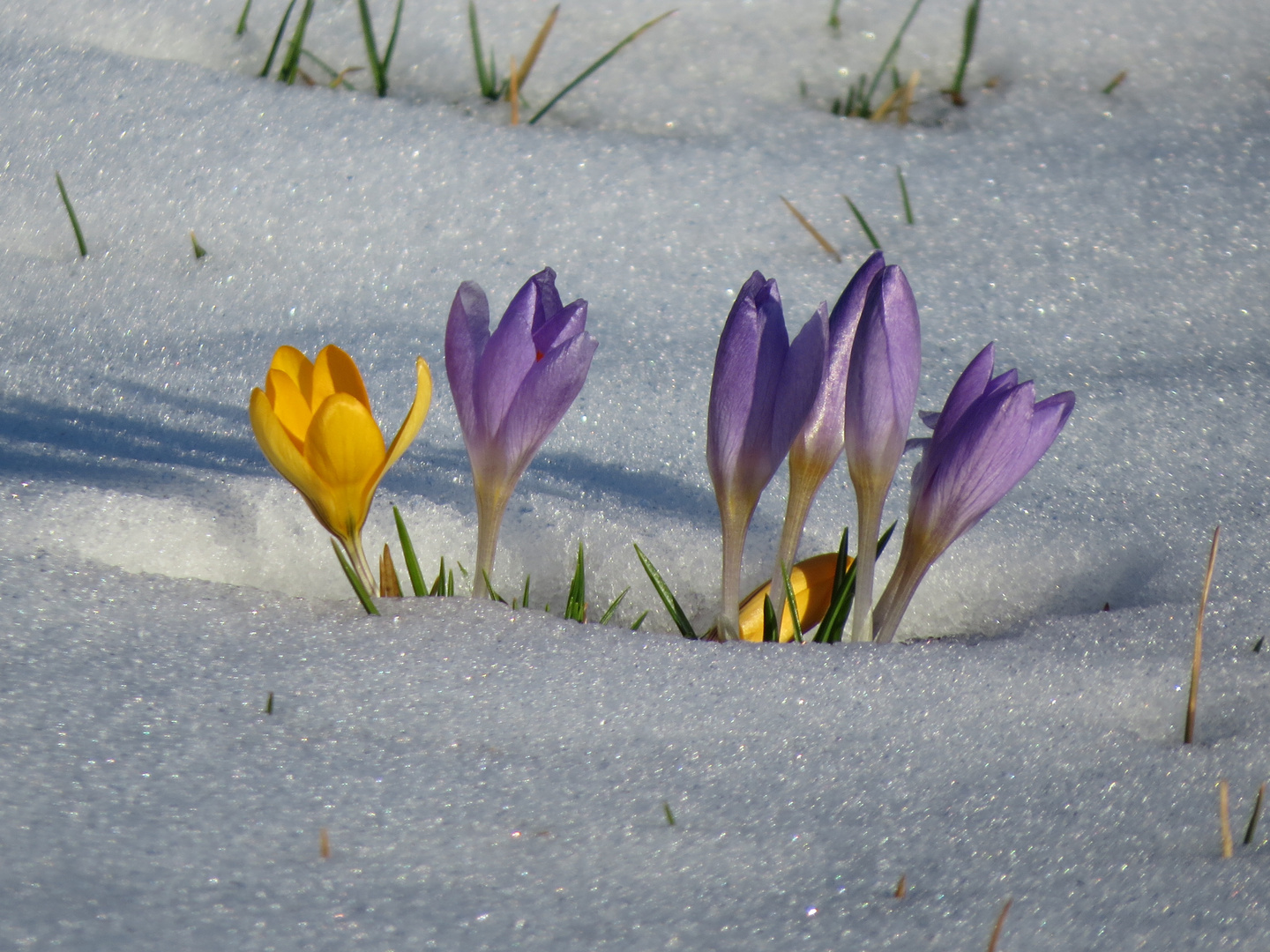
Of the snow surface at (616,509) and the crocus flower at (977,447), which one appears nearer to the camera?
the snow surface at (616,509)

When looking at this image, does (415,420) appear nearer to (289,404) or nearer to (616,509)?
(289,404)

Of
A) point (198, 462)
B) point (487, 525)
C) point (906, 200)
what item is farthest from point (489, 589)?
point (906, 200)

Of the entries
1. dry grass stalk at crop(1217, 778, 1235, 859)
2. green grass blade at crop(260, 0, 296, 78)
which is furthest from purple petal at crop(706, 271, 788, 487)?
green grass blade at crop(260, 0, 296, 78)

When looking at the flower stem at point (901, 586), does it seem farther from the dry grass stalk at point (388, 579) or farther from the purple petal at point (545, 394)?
the dry grass stalk at point (388, 579)

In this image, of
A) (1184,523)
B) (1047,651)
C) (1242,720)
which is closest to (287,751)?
(1047,651)

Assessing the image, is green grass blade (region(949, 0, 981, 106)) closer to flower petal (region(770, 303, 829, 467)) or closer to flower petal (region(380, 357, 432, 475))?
flower petal (region(770, 303, 829, 467))

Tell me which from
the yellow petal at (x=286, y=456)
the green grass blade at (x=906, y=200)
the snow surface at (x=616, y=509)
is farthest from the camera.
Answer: the green grass blade at (x=906, y=200)

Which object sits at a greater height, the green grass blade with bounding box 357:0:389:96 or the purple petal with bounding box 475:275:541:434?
the green grass blade with bounding box 357:0:389:96

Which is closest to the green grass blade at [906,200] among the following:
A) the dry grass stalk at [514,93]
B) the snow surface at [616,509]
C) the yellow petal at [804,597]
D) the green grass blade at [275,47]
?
the snow surface at [616,509]
